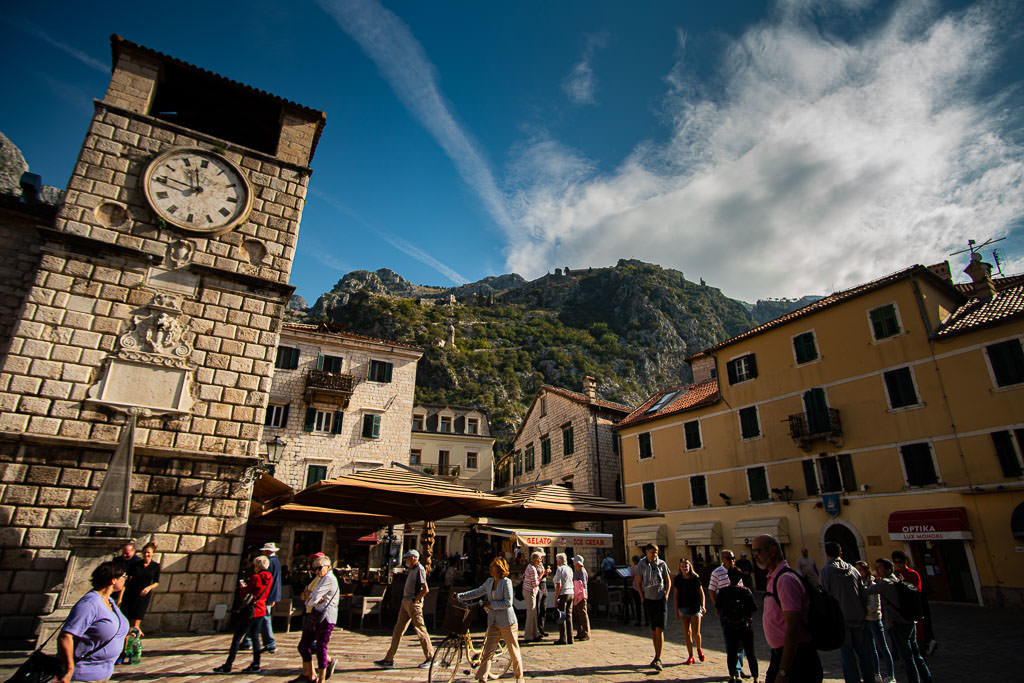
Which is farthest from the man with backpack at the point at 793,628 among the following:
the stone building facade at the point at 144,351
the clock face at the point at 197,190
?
the clock face at the point at 197,190

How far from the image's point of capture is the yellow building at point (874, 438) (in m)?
14.4

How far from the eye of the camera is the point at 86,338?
8.77m

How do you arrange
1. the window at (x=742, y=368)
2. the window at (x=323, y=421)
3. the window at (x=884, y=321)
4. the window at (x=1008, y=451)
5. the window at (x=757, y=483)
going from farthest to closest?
the window at (x=323, y=421), the window at (x=742, y=368), the window at (x=757, y=483), the window at (x=884, y=321), the window at (x=1008, y=451)

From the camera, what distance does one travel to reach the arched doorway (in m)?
17.2

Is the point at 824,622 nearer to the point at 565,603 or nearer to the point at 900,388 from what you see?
the point at 565,603

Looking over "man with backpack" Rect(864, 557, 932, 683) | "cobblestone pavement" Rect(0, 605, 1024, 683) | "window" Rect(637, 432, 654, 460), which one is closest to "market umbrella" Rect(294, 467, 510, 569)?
"cobblestone pavement" Rect(0, 605, 1024, 683)

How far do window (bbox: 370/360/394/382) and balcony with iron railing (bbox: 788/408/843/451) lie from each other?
1898 cm

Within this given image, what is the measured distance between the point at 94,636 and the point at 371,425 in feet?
74.1

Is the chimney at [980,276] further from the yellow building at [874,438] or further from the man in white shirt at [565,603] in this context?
the man in white shirt at [565,603]

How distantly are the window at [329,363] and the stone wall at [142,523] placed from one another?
56.1 ft

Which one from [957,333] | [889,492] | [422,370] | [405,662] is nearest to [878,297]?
[957,333]

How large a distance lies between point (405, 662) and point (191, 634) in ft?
12.7

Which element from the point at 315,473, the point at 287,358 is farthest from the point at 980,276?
the point at 287,358

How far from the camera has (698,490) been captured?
22812 millimetres
